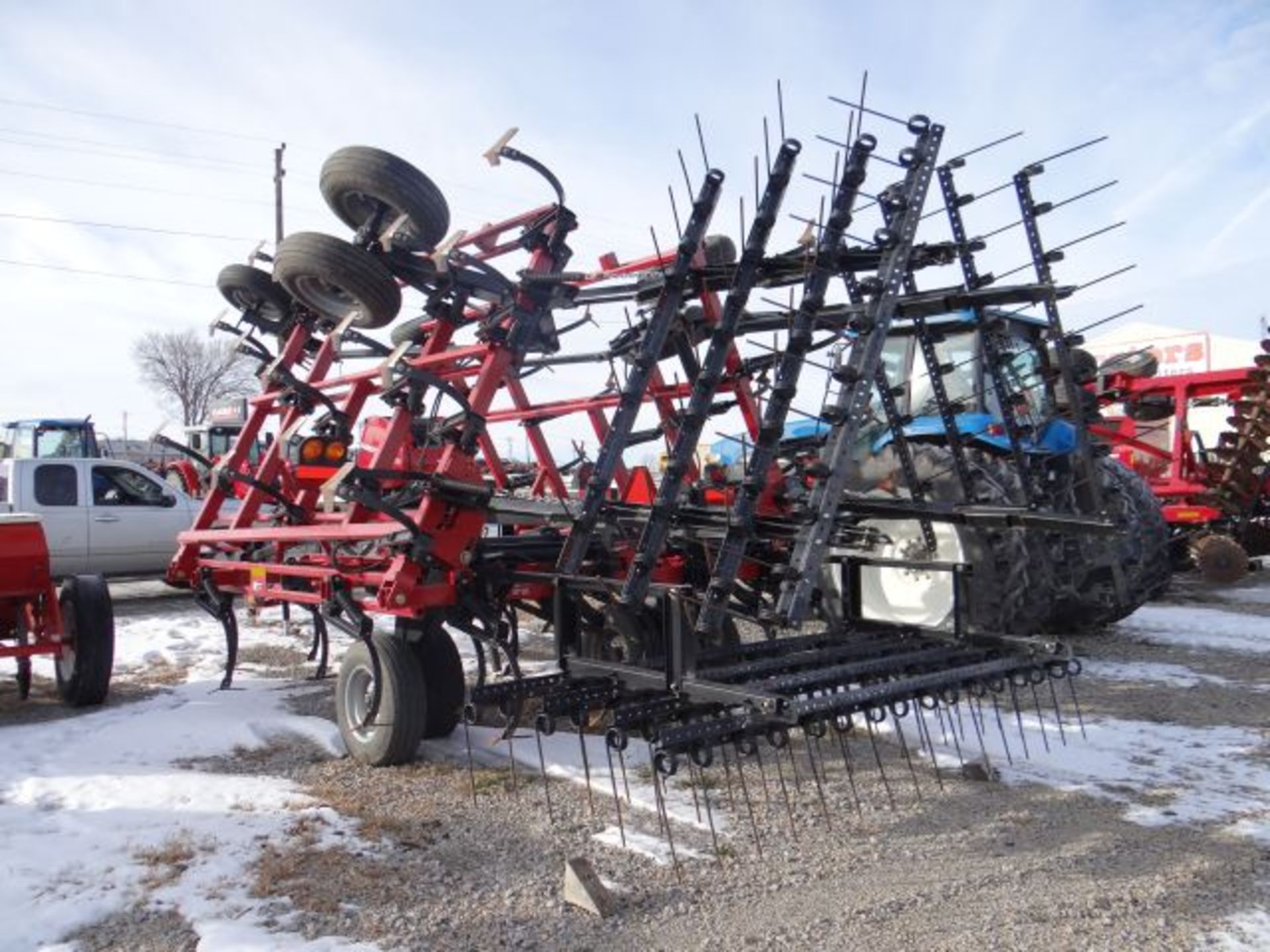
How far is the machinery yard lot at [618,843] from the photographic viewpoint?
290cm

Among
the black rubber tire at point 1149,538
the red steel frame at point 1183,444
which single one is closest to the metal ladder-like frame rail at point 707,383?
the black rubber tire at point 1149,538

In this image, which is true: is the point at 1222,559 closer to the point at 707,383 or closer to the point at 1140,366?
the point at 1140,366

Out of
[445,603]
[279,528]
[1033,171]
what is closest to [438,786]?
[445,603]

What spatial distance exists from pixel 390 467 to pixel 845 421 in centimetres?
227

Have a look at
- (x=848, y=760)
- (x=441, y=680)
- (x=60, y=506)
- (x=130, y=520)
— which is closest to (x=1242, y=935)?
(x=848, y=760)

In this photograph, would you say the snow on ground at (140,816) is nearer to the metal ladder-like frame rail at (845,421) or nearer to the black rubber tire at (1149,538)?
the metal ladder-like frame rail at (845,421)

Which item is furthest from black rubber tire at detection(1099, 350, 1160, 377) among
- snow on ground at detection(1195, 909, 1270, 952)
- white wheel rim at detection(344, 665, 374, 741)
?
white wheel rim at detection(344, 665, 374, 741)

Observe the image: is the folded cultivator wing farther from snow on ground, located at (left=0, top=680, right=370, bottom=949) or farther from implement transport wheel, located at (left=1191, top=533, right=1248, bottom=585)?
implement transport wheel, located at (left=1191, top=533, right=1248, bottom=585)

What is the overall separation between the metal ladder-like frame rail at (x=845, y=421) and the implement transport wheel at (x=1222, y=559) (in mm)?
6901

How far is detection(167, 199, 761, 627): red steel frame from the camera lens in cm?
445

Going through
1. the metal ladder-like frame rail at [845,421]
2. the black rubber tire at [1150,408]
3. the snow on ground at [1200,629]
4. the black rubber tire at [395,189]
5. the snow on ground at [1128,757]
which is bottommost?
the snow on ground at [1128,757]

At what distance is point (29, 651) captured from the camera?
5590mm

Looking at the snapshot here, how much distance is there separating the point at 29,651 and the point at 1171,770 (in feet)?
19.7

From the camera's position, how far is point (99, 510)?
10680mm
